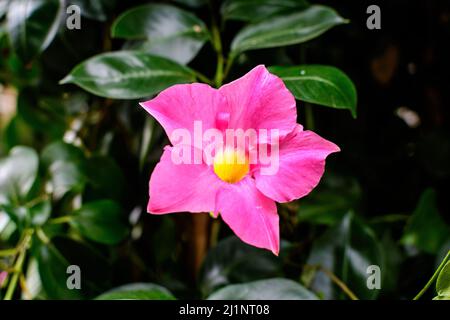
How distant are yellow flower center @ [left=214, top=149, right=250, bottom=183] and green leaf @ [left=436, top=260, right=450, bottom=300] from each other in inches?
8.5

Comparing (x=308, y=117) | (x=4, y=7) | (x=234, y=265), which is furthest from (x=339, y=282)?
(x=4, y=7)

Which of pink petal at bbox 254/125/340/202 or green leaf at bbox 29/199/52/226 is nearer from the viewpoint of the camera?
pink petal at bbox 254/125/340/202

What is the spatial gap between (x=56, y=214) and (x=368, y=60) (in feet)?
1.96

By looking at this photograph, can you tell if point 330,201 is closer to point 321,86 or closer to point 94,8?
point 321,86

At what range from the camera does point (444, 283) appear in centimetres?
50

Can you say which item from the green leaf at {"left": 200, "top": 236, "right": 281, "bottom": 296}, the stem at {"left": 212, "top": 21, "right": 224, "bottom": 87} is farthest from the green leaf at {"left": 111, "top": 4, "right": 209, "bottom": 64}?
the green leaf at {"left": 200, "top": 236, "right": 281, "bottom": 296}

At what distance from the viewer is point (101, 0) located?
76cm

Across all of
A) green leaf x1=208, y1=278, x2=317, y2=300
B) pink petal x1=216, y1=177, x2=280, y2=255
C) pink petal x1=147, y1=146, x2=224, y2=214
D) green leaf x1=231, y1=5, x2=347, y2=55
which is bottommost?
green leaf x1=208, y1=278, x2=317, y2=300

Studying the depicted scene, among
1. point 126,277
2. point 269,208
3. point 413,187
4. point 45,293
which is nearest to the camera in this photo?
point 269,208

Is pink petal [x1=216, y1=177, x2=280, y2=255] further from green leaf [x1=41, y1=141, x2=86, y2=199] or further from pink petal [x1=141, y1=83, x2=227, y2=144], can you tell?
green leaf [x1=41, y1=141, x2=86, y2=199]

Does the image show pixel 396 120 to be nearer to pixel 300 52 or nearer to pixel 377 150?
pixel 377 150

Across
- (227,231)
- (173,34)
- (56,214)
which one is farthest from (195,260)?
(173,34)

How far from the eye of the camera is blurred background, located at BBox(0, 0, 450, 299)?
72cm

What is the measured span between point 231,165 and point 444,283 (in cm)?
24
